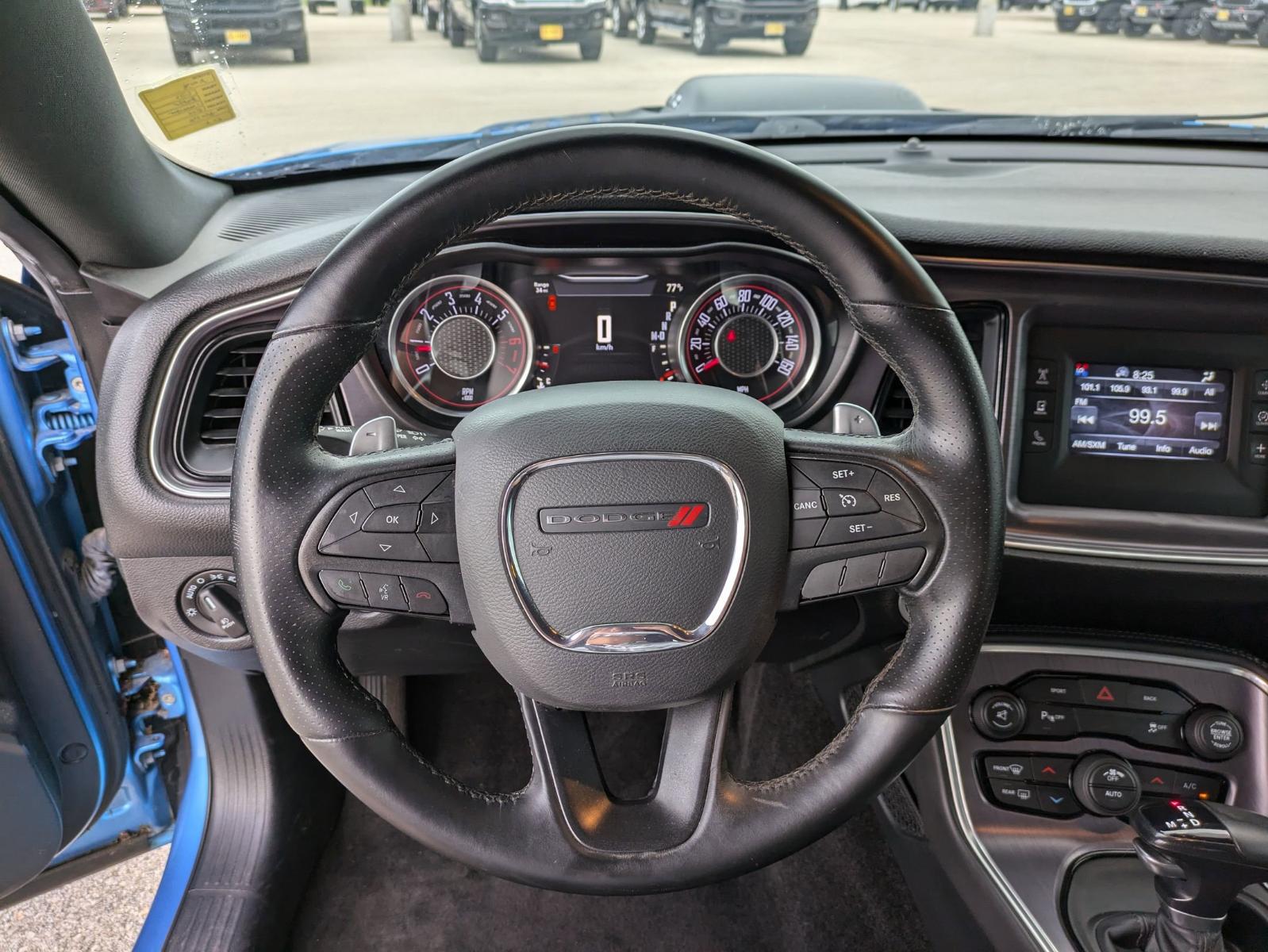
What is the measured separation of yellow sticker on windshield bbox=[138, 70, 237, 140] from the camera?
4.70 ft

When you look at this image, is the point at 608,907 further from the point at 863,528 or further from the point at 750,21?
the point at 750,21

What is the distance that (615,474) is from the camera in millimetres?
979

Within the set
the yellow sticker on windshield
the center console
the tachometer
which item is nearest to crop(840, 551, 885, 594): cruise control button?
the tachometer

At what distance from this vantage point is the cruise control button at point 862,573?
1.01m

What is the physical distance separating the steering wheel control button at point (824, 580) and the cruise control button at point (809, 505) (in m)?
0.06

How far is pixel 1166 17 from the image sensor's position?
2119 millimetres

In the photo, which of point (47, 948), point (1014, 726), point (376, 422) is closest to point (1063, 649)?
point (1014, 726)

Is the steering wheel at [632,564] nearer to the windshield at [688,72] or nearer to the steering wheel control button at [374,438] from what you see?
the steering wheel control button at [374,438]

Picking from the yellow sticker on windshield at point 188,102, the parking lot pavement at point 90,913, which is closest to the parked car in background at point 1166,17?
the yellow sticker on windshield at point 188,102

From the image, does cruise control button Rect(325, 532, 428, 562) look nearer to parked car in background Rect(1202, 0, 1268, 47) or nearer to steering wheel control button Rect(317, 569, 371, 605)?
steering wheel control button Rect(317, 569, 371, 605)

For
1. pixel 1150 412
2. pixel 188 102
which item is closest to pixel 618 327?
pixel 188 102

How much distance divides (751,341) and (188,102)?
911 millimetres

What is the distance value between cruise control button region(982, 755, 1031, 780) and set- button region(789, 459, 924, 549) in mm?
795

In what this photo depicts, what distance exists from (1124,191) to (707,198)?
1.18 meters
